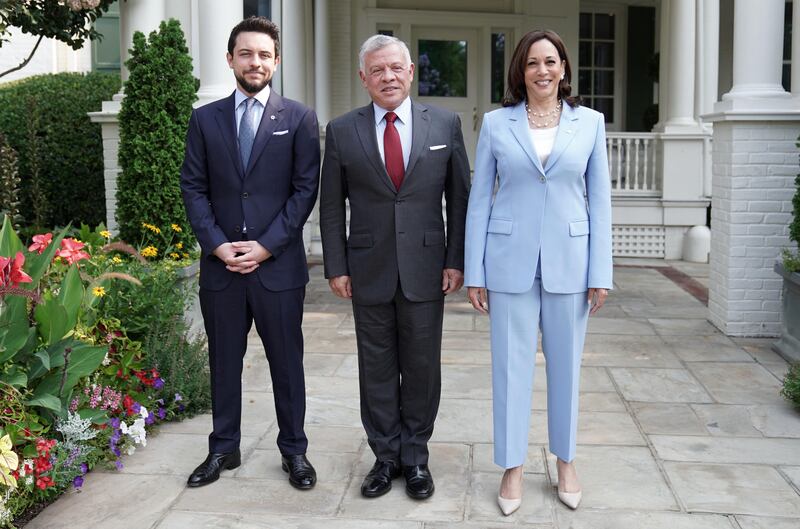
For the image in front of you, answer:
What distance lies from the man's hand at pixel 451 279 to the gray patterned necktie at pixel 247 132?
35.8 inches

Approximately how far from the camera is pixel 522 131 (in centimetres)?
329

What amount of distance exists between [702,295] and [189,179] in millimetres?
5877

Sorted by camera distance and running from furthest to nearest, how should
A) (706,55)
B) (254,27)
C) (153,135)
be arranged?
1. (706,55)
2. (153,135)
3. (254,27)

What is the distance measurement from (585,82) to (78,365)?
34.9 ft

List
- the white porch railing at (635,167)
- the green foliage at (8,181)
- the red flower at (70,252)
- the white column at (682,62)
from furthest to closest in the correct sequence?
the white porch railing at (635,167)
the white column at (682,62)
the green foliage at (8,181)
the red flower at (70,252)

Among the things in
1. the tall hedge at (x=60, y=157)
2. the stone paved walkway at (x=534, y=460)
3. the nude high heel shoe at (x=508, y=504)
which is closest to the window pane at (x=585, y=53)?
the tall hedge at (x=60, y=157)

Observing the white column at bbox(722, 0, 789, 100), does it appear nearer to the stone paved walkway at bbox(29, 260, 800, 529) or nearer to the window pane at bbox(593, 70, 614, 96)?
the stone paved walkway at bbox(29, 260, 800, 529)

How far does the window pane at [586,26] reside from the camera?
12945 millimetres

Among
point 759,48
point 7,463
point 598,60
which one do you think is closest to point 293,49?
point 759,48

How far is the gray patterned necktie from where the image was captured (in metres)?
3.59

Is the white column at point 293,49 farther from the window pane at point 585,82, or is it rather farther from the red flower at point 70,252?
the red flower at point 70,252

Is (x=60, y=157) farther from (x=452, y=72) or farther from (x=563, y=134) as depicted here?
(x=563, y=134)

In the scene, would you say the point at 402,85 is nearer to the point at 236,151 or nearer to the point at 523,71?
the point at 523,71

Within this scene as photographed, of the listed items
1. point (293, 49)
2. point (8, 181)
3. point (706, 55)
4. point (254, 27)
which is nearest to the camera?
point (254, 27)
